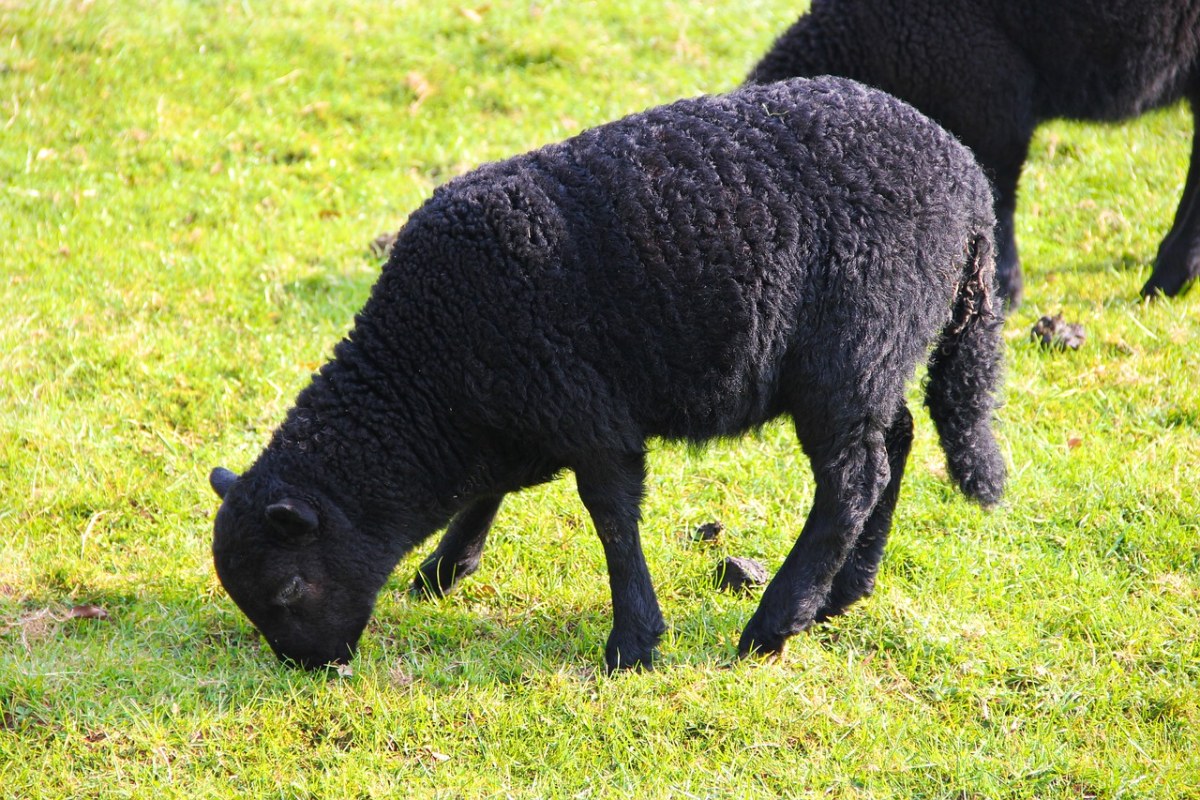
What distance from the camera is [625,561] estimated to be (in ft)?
14.2

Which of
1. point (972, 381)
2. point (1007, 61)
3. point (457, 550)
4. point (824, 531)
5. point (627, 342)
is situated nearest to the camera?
point (627, 342)

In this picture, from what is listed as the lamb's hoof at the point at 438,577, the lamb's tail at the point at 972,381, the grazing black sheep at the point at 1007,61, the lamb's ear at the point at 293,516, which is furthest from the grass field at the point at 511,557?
the grazing black sheep at the point at 1007,61

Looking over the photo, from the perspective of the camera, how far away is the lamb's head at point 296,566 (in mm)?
4105

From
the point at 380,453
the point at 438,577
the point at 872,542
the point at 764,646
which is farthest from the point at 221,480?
the point at 872,542

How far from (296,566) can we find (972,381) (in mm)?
2648

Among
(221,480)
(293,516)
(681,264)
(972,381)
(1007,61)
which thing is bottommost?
(221,480)

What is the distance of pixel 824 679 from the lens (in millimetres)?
4246

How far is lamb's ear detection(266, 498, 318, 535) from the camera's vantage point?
3.94 metres

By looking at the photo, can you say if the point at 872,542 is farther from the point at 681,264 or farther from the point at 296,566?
the point at 296,566

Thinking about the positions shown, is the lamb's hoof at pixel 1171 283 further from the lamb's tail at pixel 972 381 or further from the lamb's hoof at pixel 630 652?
the lamb's hoof at pixel 630 652

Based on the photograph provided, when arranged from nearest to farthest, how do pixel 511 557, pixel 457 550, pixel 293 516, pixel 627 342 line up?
pixel 293 516 → pixel 627 342 → pixel 457 550 → pixel 511 557

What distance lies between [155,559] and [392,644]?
1.18 m

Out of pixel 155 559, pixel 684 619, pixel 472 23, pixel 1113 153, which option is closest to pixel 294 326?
pixel 155 559

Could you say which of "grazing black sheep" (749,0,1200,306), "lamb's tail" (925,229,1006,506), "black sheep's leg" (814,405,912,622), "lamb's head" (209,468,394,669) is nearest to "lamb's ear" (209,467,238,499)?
"lamb's head" (209,468,394,669)
